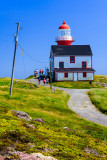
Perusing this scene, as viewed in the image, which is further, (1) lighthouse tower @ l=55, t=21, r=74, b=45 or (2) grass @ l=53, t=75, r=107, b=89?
(1) lighthouse tower @ l=55, t=21, r=74, b=45

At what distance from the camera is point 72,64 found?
2297 inches


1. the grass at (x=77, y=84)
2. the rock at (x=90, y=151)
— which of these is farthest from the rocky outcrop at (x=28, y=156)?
the grass at (x=77, y=84)

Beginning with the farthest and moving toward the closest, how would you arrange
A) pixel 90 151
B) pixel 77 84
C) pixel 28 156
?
pixel 77 84, pixel 90 151, pixel 28 156

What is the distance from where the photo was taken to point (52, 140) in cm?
1026

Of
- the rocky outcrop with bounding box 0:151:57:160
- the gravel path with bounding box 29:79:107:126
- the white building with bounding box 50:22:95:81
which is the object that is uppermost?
the white building with bounding box 50:22:95:81

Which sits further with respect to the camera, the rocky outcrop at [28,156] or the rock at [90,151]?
the rock at [90,151]

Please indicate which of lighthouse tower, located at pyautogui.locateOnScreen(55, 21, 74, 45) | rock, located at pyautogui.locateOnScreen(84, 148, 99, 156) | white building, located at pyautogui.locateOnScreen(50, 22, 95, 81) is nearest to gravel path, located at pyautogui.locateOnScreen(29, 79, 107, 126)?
rock, located at pyautogui.locateOnScreen(84, 148, 99, 156)

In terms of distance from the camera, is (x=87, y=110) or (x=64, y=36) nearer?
(x=87, y=110)

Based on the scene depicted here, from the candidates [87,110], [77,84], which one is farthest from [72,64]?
[87,110]

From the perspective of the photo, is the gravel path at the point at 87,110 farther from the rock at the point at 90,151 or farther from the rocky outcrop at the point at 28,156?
the rocky outcrop at the point at 28,156

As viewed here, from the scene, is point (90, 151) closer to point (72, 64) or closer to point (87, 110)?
point (87, 110)

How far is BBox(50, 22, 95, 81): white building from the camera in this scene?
5712 cm

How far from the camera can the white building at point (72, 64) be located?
2249 inches

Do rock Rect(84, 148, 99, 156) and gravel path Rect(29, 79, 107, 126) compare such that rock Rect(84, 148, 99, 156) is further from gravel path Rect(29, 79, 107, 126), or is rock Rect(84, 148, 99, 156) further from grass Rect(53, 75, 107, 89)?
grass Rect(53, 75, 107, 89)
